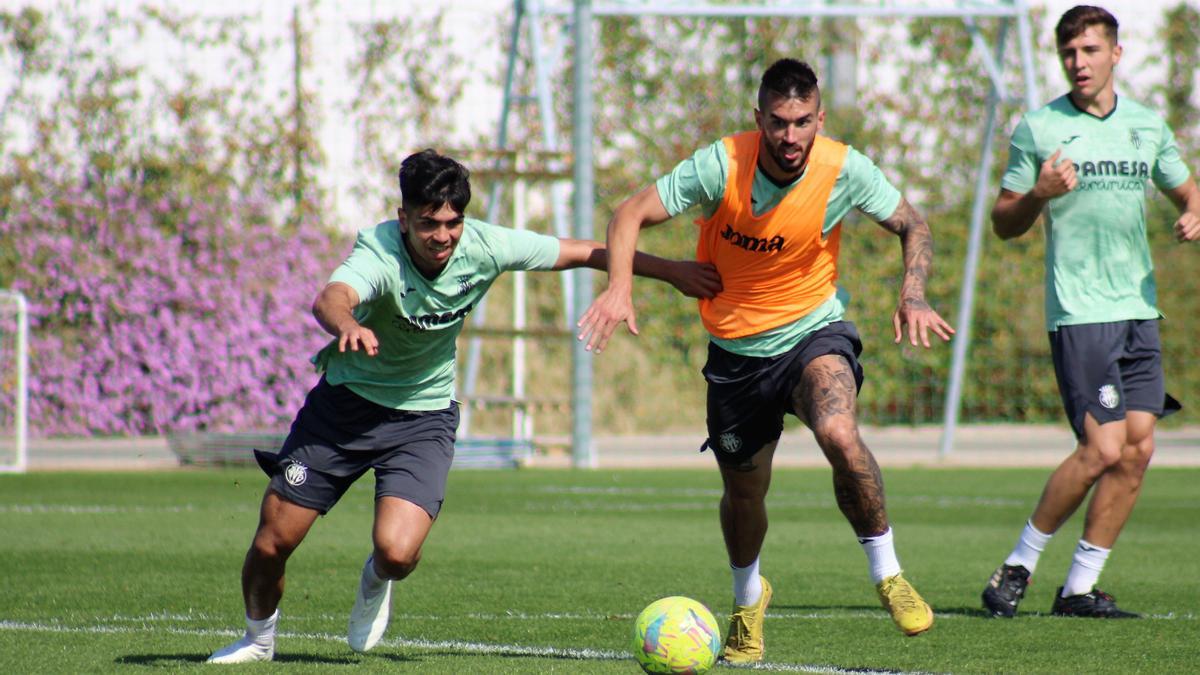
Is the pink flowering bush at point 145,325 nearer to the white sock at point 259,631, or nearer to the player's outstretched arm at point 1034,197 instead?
the player's outstretched arm at point 1034,197

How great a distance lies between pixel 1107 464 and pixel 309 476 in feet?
11.2

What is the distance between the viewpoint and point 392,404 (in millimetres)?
6062

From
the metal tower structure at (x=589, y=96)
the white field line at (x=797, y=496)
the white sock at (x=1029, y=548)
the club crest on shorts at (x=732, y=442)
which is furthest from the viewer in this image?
the metal tower structure at (x=589, y=96)

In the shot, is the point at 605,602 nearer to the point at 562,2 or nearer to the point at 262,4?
the point at 262,4

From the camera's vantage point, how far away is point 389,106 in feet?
66.6

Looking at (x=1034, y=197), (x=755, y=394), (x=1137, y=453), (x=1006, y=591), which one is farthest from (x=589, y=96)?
(x=755, y=394)

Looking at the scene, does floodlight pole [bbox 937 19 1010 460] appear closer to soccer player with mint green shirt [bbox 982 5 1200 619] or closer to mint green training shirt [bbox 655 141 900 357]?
soccer player with mint green shirt [bbox 982 5 1200 619]

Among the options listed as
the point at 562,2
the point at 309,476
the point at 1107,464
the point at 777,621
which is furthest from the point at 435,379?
the point at 562,2

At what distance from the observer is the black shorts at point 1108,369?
7191 millimetres

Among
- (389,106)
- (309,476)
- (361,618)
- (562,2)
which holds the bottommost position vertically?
(361,618)

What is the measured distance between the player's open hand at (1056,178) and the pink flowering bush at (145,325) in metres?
12.3

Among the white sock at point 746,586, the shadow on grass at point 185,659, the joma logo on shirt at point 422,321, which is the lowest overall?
the shadow on grass at point 185,659

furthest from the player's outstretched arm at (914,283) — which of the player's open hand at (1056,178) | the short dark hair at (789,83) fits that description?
the player's open hand at (1056,178)

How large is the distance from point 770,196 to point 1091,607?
2.27 meters
